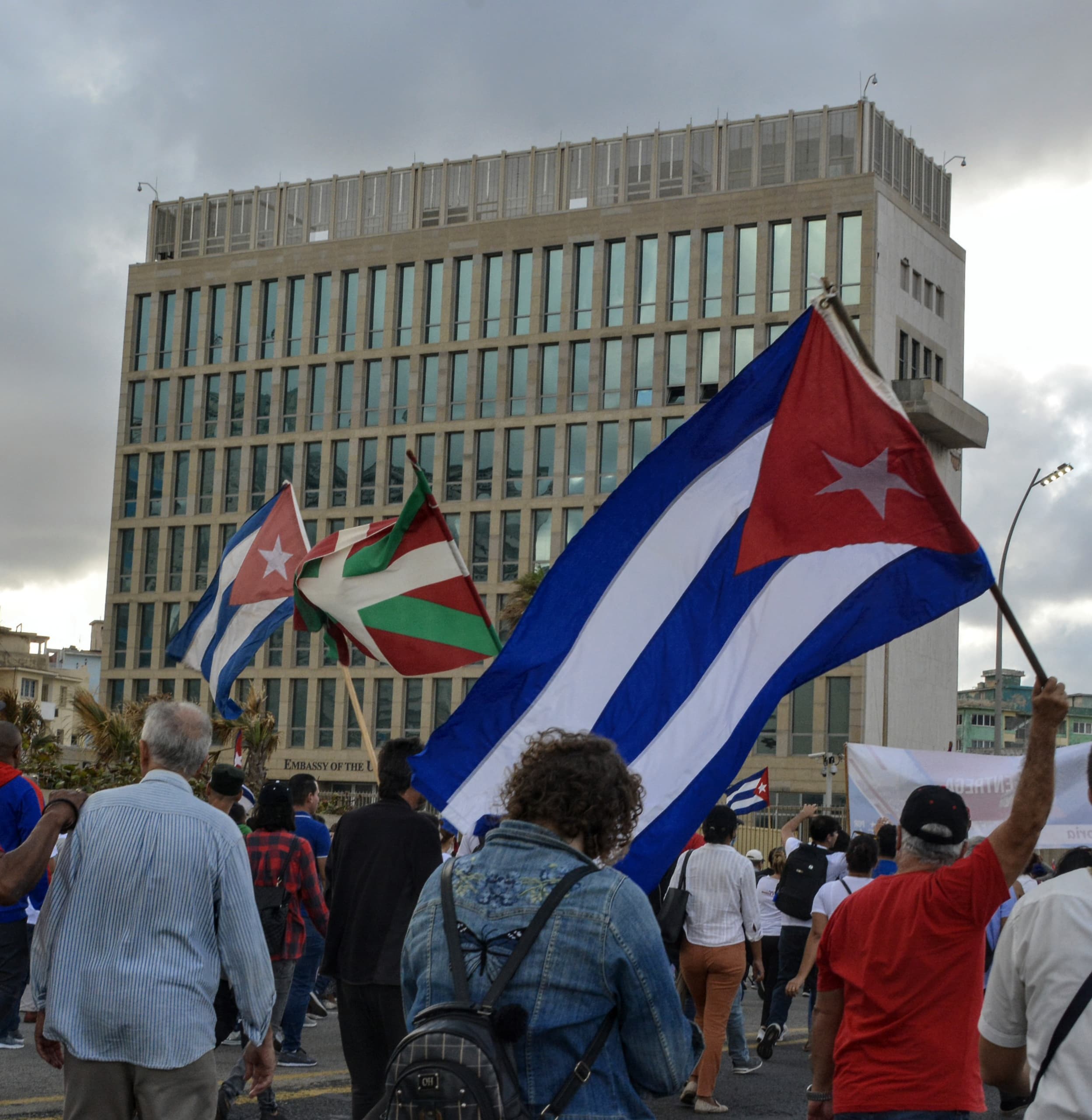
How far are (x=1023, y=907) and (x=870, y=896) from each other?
3.87 ft

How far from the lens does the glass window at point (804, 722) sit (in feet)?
197

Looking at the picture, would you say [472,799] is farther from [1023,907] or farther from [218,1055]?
[218,1055]

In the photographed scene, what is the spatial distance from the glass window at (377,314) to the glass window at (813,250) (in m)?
16.5

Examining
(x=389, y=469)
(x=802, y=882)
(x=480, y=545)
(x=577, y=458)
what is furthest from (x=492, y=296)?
(x=802, y=882)

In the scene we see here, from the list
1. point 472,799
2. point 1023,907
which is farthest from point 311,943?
point 1023,907

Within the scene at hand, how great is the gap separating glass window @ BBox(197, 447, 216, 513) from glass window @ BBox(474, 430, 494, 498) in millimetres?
11559

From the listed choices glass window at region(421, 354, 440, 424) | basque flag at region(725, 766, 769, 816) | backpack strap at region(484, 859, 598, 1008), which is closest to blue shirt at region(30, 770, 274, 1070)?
backpack strap at region(484, 859, 598, 1008)

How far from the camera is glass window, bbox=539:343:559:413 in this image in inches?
2532

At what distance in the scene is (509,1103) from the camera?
3.36m

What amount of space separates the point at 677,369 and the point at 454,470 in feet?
31.0

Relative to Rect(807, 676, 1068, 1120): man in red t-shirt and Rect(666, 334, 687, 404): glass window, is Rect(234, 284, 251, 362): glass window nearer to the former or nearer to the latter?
Rect(666, 334, 687, 404): glass window

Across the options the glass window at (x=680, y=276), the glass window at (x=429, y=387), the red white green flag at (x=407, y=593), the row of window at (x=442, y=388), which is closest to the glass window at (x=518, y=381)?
the row of window at (x=442, y=388)

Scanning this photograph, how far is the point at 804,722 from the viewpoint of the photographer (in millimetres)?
60156

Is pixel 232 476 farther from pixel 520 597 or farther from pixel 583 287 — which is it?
pixel 520 597
